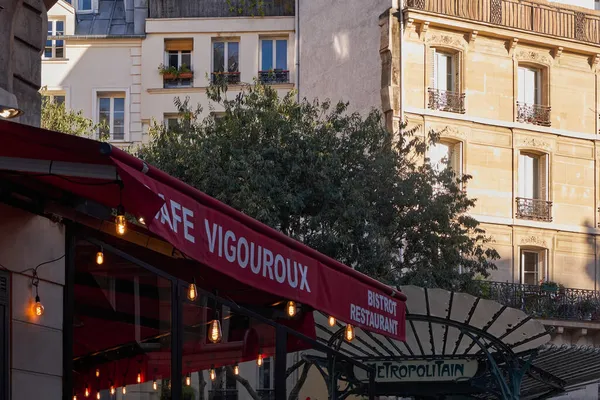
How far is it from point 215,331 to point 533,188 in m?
34.9

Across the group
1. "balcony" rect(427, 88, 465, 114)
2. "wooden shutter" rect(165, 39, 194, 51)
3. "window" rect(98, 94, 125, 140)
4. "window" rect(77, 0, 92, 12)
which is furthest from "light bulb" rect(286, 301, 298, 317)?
"window" rect(77, 0, 92, 12)

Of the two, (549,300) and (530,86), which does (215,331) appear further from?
(530,86)

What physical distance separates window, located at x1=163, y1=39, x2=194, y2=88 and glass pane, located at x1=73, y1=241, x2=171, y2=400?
35566 mm

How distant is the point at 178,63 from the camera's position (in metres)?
47.0

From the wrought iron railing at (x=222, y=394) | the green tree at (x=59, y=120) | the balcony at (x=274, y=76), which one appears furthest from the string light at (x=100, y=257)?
the balcony at (x=274, y=76)

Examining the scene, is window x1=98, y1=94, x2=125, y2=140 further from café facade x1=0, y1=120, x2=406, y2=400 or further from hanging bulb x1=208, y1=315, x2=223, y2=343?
hanging bulb x1=208, y1=315, x2=223, y2=343

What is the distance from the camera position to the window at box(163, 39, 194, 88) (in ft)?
152

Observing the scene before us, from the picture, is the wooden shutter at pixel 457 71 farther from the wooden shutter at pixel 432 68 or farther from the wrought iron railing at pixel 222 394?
the wrought iron railing at pixel 222 394

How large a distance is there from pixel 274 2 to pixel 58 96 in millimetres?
7920

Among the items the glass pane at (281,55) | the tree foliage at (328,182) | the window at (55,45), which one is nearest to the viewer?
the tree foliage at (328,182)

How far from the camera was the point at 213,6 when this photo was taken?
154 feet

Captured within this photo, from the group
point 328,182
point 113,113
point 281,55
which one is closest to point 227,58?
point 281,55

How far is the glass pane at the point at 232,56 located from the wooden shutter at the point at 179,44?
1.28 meters

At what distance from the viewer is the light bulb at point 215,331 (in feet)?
34.8
